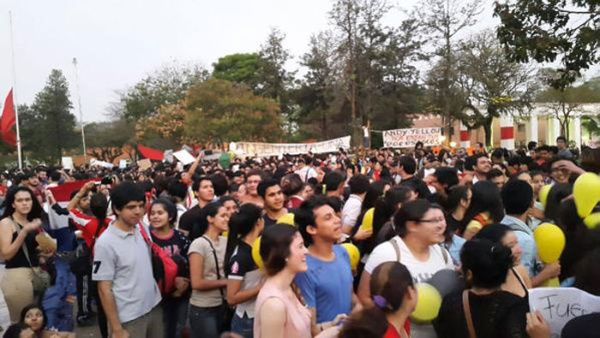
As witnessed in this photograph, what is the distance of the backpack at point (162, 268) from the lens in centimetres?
454

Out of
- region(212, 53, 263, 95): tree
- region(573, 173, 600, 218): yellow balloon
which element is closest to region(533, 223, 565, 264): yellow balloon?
region(573, 173, 600, 218): yellow balloon

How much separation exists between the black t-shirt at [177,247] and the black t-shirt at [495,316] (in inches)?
101

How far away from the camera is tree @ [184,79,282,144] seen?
130 ft

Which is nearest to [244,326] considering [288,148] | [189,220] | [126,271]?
[126,271]

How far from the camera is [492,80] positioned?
40344mm

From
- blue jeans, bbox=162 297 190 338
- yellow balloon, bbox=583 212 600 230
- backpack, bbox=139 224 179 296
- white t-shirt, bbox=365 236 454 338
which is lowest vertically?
blue jeans, bbox=162 297 190 338

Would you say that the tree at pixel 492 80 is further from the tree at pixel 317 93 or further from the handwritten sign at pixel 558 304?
the handwritten sign at pixel 558 304

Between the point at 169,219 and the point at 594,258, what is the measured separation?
359cm

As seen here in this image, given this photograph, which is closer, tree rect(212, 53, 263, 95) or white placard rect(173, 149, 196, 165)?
white placard rect(173, 149, 196, 165)

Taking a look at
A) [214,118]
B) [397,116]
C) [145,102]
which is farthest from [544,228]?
[145,102]

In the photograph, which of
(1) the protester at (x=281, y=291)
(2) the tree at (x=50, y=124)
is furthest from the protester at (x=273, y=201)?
(2) the tree at (x=50, y=124)

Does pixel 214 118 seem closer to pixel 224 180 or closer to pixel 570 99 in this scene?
pixel 570 99

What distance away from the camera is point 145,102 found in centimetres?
6056

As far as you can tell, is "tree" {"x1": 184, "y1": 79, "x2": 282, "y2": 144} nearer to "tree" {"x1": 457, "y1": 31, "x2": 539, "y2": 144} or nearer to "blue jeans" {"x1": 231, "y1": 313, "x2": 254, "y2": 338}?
"tree" {"x1": 457, "y1": 31, "x2": 539, "y2": 144}
